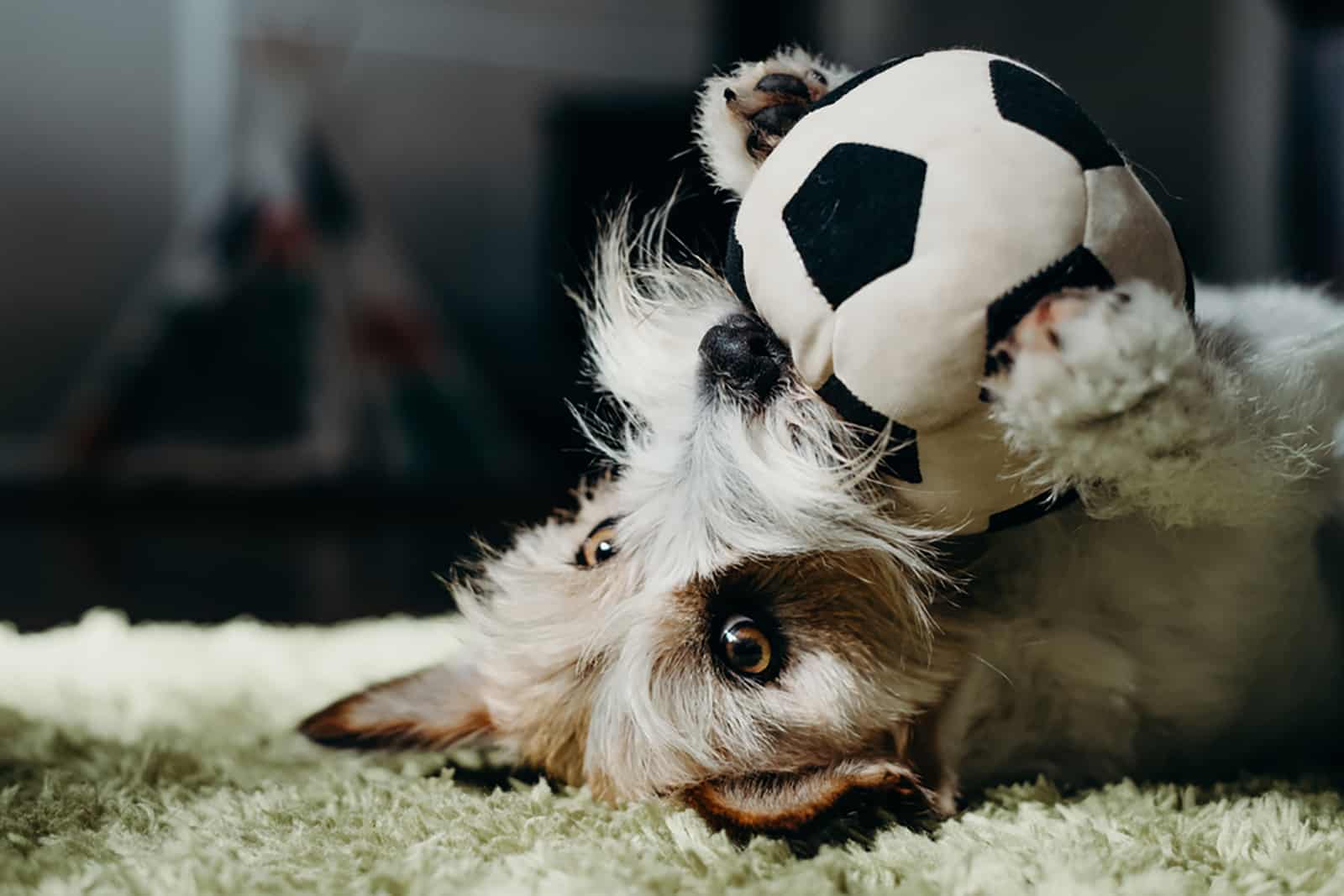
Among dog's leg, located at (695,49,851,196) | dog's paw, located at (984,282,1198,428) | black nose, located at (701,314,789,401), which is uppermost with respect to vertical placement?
dog's leg, located at (695,49,851,196)

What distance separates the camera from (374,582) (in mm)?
2289

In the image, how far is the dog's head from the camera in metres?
0.86

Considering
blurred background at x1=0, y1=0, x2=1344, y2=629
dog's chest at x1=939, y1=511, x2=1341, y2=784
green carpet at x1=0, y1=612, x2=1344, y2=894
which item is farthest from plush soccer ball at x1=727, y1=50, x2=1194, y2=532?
blurred background at x1=0, y1=0, x2=1344, y2=629

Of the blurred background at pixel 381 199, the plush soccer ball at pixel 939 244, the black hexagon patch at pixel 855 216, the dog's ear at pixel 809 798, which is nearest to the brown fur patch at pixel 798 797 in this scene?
the dog's ear at pixel 809 798

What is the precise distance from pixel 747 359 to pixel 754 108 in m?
0.23

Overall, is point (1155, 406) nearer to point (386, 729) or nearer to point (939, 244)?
point (939, 244)

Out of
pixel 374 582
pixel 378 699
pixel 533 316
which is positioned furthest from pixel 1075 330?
pixel 533 316

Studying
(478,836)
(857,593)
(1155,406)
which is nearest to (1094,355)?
(1155,406)

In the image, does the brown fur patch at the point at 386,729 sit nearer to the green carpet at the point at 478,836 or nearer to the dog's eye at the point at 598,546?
the green carpet at the point at 478,836

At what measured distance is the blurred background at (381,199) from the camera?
12.5 feet

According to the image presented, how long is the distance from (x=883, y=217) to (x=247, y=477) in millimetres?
3304

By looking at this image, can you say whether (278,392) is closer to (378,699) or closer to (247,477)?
(247,477)

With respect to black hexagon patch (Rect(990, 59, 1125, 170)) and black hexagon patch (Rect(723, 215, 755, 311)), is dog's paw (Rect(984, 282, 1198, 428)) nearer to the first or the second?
black hexagon patch (Rect(990, 59, 1125, 170))

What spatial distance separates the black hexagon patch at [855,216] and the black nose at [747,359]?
86 mm
